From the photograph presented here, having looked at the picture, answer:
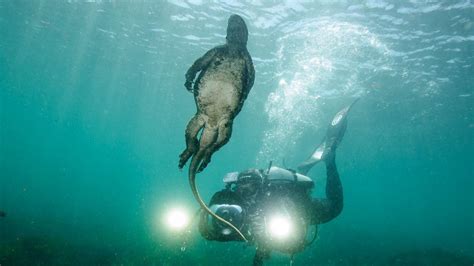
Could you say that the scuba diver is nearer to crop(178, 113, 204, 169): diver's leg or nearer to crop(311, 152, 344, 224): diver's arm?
crop(311, 152, 344, 224): diver's arm

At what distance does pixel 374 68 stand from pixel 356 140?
3061 centimetres

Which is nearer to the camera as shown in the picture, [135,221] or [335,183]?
[335,183]

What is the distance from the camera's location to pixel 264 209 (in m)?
4.73

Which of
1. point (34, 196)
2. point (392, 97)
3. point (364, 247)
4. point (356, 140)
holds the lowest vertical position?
point (34, 196)

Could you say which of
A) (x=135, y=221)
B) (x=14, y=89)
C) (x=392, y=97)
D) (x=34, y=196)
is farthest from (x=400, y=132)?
(x=14, y=89)

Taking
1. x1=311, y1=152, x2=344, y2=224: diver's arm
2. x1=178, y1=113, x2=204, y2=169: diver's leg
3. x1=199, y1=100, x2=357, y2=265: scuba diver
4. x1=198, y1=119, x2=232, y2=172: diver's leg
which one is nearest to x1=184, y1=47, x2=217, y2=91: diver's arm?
x1=178, y1=113, x2=204, y2=169: diver's leg

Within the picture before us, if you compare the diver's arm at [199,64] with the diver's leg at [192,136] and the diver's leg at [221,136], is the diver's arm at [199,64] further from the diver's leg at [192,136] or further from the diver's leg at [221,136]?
the diver's leg at [221,136]

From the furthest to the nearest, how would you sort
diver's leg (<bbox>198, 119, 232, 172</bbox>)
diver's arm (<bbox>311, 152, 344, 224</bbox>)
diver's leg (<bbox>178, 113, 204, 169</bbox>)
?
diver's arm (<bbox>311, 152, 344, 224</bbox>), diver's leg (<bbox>198, 119, 232, 172</bbox>), diver's leg (<bbox>178, 113, 204, 169</bbox>)

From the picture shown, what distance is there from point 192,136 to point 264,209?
8.44 ft

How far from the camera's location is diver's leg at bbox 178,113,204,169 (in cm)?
259

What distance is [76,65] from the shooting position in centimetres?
4006

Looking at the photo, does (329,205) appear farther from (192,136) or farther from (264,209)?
(192,136)

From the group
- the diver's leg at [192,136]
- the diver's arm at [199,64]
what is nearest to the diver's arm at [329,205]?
the diver's leg at [192,136]

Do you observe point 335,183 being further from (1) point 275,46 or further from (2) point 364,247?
(2) point 364,247
